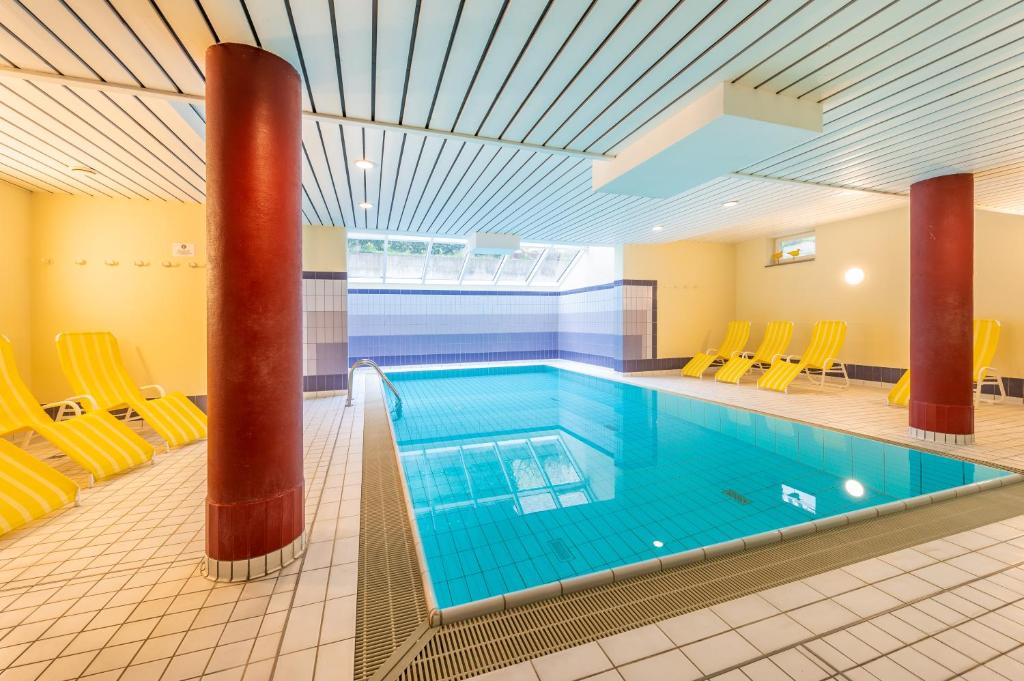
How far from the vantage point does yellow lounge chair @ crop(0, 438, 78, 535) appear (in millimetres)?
2375

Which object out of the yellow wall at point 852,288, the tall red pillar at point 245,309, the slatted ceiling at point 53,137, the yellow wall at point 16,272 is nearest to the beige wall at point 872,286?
the yellow wall at point 852,288

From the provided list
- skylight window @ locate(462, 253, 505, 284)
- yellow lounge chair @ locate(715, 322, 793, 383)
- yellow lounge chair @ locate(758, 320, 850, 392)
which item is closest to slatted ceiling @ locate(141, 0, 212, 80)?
yellow lounge chair @ locate(758, 320, 850, 392)

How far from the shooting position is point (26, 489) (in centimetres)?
251

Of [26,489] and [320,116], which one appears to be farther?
[320,116]

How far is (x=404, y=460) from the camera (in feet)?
12.8

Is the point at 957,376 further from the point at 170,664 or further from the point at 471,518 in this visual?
the point at 170,664

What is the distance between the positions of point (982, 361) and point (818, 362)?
1.91 meters

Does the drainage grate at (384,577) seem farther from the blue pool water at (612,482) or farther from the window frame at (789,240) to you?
the window frame at (789,240)

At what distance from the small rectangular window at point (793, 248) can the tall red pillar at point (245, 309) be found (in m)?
8.67

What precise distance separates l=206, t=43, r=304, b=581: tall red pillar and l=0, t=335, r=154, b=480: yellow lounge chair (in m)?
1.96

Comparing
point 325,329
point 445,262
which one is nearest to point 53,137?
point 325,329

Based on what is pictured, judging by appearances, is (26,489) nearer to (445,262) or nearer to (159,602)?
(159,602)

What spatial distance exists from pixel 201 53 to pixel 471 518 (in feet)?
10.1

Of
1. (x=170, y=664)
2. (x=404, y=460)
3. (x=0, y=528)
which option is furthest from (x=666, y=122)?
(x=0, y=528)
